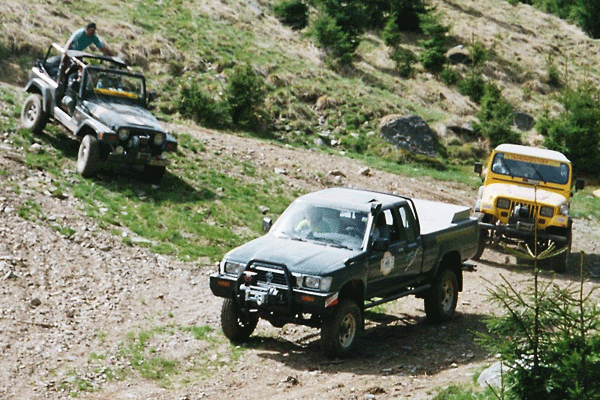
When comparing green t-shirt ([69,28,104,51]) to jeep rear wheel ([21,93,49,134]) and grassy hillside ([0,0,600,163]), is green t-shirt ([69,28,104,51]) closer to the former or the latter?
jeep rear wheel ([21,93,49,134])

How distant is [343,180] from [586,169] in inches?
506

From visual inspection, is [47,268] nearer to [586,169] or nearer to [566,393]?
[566,393]

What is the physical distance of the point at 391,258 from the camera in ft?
35.7

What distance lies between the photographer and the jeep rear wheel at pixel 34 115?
56.3 ft

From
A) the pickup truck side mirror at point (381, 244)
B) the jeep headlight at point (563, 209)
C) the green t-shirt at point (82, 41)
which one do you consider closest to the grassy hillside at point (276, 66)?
the green t-shirt at point (82, 41)

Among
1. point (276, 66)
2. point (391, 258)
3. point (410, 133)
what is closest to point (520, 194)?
point (391, 258)

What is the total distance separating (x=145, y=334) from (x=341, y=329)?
248cm

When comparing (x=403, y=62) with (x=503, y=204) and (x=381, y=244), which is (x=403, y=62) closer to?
(x=503, y=204)

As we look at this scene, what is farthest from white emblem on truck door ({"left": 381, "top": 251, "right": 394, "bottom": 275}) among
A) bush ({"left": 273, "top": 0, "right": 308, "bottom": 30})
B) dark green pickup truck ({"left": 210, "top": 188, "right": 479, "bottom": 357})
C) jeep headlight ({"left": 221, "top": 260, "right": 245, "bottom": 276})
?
bush ({"left": 273, "top": 0, "right": 308, "bottom": 30})

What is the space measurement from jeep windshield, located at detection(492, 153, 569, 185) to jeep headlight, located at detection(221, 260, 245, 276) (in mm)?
9383

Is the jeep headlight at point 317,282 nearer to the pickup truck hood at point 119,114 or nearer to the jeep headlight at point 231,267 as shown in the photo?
the jeep headlight at point 231,267

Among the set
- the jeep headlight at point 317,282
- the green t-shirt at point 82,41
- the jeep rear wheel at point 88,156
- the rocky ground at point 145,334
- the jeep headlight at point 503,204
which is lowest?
the rocky ground at point 145,334

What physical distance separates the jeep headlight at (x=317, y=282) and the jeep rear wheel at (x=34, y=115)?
368 inches

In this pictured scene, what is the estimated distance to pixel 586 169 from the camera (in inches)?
1211
